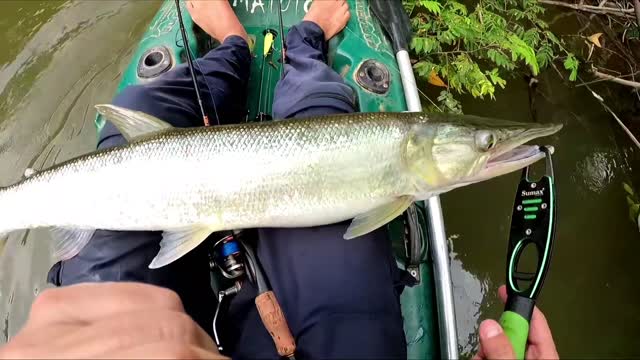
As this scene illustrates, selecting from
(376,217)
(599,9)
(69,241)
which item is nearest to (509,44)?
(599,9)

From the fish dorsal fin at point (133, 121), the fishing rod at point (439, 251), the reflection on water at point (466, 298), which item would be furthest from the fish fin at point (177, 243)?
the reflection on water at point (466, 298)

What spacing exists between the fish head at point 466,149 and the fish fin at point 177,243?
2.81 ft

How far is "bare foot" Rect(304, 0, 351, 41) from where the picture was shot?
326 cm

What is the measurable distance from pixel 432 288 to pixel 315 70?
3.93 ft

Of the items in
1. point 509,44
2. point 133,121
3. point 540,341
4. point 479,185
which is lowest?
point 540,341

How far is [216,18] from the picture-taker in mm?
3225

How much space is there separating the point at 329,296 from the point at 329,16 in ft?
6.31

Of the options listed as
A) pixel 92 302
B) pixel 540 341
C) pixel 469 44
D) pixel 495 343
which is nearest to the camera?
pixel 92 302

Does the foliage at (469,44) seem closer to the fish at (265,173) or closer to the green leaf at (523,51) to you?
the green leaf at (523,51)

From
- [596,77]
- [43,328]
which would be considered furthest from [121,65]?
[596,77]

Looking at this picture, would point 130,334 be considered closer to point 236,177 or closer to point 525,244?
point 236,177

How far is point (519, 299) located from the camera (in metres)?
1.98

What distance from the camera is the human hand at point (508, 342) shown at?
5.66ft

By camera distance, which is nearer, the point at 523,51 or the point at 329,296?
the point at 329,296
